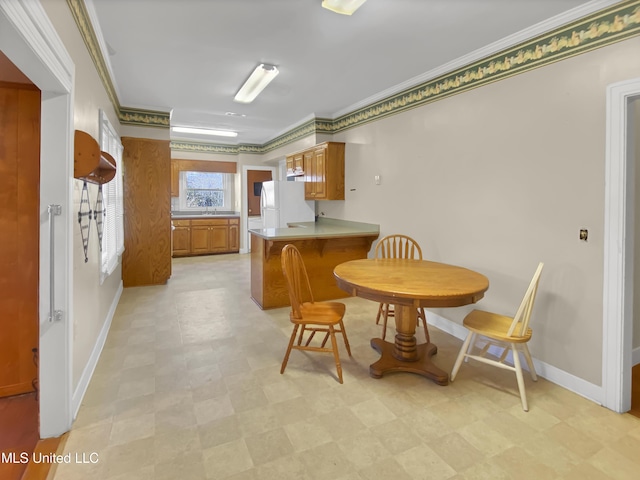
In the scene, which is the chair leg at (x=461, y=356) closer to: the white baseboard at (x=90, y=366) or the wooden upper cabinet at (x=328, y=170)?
the white baseboard at (x=90, y=366)

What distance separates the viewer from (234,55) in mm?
2980

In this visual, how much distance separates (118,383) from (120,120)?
3660 millimetres

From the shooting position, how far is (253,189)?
7.66 meters

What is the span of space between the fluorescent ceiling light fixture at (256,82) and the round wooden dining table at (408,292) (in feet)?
6.77

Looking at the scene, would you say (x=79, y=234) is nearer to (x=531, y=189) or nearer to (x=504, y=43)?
(x=531, y=189)

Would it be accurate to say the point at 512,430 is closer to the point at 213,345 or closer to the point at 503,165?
the point at 503,165

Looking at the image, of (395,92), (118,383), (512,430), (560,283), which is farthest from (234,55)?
(512,430)

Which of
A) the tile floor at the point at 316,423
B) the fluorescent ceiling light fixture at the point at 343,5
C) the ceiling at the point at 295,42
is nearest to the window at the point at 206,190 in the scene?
the ceiling at the point at 295,42

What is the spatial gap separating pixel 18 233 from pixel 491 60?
3632 mm

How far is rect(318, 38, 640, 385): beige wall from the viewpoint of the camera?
2.13m

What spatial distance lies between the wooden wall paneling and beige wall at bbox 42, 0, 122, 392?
1709mm

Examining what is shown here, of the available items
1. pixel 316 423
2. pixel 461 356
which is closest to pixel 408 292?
pixel 461 356

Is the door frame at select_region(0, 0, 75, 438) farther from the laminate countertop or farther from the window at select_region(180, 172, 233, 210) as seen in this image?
the window at select_region(180, 172, 233, 210)

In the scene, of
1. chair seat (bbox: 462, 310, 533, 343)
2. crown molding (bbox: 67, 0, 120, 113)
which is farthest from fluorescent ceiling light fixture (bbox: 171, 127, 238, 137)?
chair seat (bbox: 462, 310, 533, 343)
